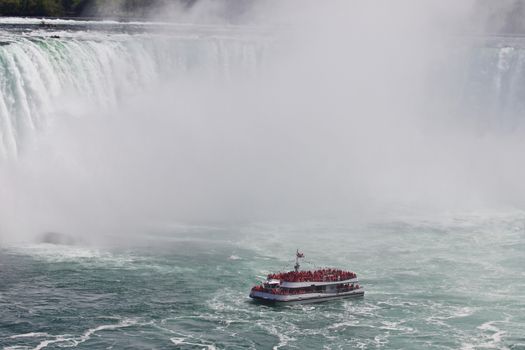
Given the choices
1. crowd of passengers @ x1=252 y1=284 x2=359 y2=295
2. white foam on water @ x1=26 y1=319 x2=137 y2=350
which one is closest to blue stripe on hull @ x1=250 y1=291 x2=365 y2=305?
crowd of passengers @ x1=252 y1=284 x2=359 y2=295

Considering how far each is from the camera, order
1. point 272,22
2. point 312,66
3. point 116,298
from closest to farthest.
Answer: point 116,298 < point 312,66 < point 272,22

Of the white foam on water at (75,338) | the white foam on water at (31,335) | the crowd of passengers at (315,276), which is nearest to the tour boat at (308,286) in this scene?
the crowd of passengers at (315,276)

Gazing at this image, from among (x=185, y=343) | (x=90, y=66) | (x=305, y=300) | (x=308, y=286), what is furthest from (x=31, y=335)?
(x=90, y=66)

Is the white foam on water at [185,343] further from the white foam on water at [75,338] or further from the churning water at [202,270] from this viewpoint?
the white foam on water at [75,338]

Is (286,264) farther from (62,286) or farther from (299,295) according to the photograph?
(62,286)

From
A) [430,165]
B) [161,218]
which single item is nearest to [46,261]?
[161,218]

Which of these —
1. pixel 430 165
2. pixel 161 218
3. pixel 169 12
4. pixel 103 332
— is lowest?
pixel 103 332

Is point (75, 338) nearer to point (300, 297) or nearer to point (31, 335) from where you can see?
point (31, 335)

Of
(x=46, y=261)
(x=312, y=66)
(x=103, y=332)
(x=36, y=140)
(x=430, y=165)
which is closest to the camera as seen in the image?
(x=103, y=332)
